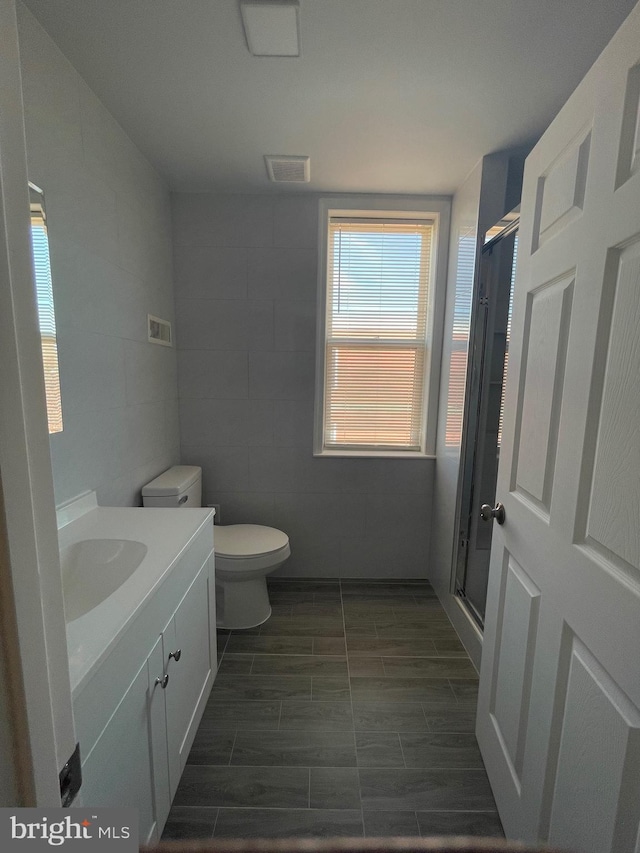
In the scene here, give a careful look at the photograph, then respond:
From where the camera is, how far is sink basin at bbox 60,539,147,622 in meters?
1.14

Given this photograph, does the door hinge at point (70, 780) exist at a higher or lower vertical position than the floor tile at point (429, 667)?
higher

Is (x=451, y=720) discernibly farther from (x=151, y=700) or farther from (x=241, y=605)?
(x=151, y=700)

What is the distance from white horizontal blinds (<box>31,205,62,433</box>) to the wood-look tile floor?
1.29 metres

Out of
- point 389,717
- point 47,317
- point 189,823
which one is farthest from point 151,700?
point 47,317

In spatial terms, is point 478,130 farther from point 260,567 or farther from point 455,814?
point 455,814

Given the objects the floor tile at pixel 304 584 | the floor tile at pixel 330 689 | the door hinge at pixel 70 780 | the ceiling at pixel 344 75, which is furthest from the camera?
the floor tile at pixel 304 584

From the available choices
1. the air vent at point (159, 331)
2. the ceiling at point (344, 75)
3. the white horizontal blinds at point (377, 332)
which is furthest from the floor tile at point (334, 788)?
the ceiling at point (344, 75)

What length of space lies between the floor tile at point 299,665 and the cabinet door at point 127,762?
30.5 inches

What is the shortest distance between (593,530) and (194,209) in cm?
238

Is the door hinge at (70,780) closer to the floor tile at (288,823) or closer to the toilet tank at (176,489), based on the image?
the floor tile at (288,823)

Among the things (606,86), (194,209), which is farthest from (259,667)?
(194,209)

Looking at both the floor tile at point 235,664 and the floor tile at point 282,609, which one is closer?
the floor tile at point 235,664

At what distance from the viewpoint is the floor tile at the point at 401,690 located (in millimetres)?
1614

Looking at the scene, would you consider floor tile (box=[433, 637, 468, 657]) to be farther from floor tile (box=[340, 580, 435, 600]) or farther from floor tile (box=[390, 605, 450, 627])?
floor tile (box=[340, 580, 435, 600])
